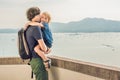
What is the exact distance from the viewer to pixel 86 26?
9.77 feet

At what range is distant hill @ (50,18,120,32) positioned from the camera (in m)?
2.82

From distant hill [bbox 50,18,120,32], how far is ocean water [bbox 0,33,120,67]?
0.06 meters

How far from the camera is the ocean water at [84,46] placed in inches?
106

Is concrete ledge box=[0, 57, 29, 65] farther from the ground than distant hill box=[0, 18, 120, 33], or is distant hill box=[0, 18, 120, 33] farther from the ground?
distant hill box=[0, 18, 120, 33]

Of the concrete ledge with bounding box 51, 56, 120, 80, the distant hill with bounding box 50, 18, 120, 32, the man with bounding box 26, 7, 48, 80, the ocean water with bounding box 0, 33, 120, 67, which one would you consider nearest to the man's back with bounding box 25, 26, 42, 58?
the man with bounding box 26, 7, 48, 80

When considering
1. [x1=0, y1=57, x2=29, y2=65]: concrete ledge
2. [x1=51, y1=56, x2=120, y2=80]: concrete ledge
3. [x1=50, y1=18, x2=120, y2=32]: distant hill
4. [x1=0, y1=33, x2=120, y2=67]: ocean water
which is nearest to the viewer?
[x1=51, y1=56, x2=120, y2=80]: concrete ledge

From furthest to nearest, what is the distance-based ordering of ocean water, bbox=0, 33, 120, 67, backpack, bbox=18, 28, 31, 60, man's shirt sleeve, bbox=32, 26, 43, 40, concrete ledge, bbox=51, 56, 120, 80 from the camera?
ocean water, bbox=0, 33, 120, 67
backpack, bbox=18, 28, 31, 60
man's shirt sleeve, bbox=32, 26, 43, 40
concrete ledge, bbox=51, 56, 120, 80

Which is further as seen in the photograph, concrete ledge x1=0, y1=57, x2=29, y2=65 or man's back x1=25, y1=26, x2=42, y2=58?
concrete ledge x1=0, y1=57, x2=29, y2=65

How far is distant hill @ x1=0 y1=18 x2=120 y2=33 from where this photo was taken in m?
2.82

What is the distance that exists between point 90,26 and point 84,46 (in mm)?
227

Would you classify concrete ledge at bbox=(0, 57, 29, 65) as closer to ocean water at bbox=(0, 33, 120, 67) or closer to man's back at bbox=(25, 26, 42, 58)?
ocean water at bbox=(0, 33, 120, 67)

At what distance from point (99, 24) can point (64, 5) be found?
Result: 1.45 feet

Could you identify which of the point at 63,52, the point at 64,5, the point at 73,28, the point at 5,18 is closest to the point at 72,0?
the point at 64,5

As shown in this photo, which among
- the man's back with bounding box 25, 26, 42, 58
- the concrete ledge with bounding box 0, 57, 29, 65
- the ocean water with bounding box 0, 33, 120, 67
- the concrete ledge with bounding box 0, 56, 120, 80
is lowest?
the concrete ledge with bounding box 0, 57, 29, 65
